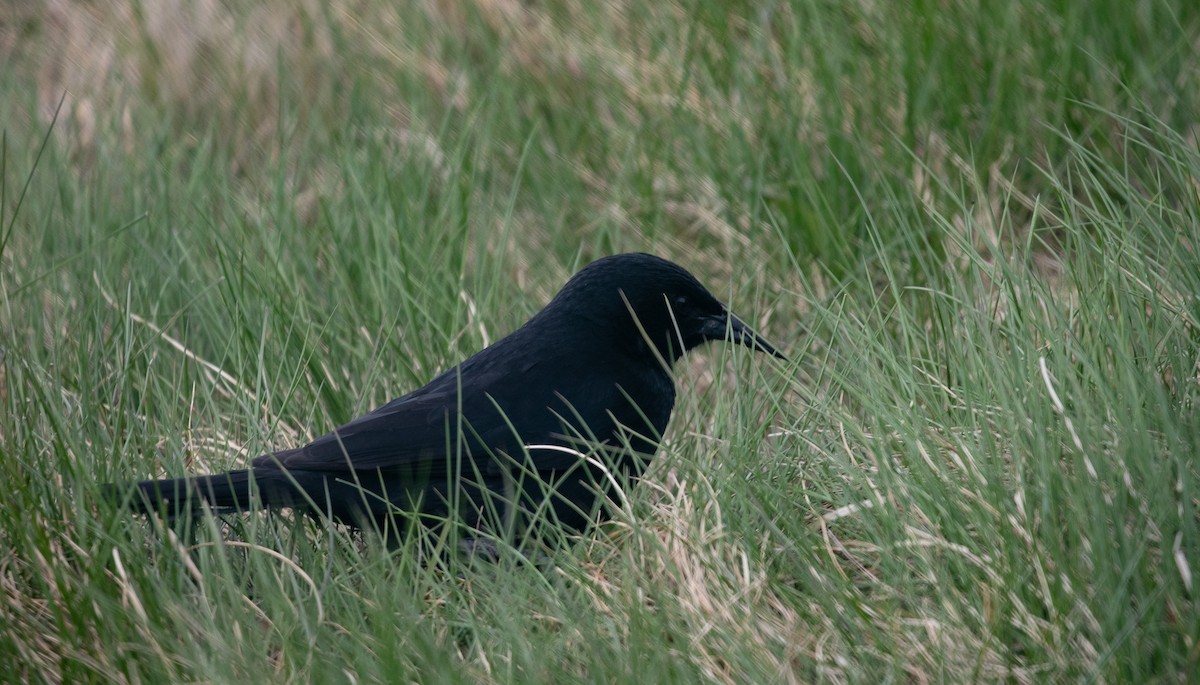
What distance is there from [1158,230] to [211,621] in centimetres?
211

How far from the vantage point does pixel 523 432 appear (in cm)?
310

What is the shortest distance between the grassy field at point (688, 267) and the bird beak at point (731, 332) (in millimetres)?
75

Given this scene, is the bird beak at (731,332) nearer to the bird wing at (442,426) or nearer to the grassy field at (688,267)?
the grassy field at (688,267)

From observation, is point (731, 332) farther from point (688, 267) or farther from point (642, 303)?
point (688, 267)

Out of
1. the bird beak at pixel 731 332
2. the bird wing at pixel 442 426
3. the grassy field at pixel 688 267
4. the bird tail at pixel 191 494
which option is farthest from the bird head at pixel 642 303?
the bird tail at pixel 191 494

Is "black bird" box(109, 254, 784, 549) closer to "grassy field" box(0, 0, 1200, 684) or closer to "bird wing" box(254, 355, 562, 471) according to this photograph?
"bird wing" box(254, 355, 562, 471)

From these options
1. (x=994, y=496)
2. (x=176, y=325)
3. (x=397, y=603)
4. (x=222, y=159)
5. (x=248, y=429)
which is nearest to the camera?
(x=994, y=496)

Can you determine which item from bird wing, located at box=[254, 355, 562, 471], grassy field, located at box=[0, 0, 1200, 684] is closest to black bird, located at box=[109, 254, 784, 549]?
bird wing, located at box=[254, 355, 562, 471]

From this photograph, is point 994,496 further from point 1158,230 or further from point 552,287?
point 552,287

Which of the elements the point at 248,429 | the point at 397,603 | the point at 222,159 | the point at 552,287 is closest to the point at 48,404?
the point at 248,429

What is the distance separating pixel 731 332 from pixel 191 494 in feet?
4.60

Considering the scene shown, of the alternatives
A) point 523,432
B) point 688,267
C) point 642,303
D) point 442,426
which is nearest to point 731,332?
point 642,303

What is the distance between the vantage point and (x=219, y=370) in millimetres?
3262

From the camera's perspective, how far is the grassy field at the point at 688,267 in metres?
2.23
